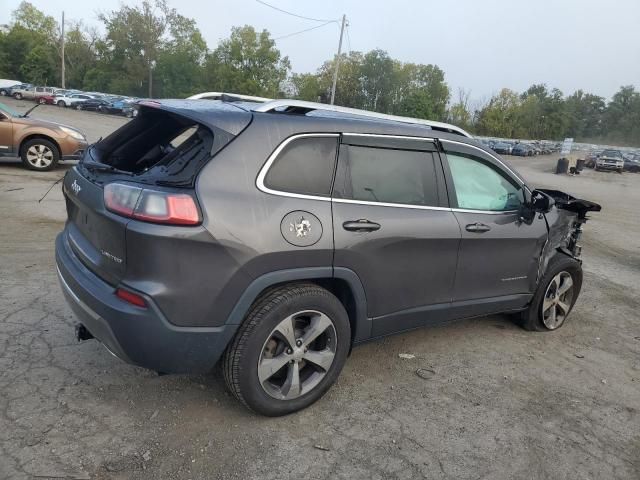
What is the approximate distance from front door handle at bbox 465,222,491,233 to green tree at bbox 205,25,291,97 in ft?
209

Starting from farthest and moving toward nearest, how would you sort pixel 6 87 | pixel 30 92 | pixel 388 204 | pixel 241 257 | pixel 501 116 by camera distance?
1. pixel 501 116
2. pixel 6 87
3. pixel 30 92
4. pixel 388 204
5. pixel 241 257

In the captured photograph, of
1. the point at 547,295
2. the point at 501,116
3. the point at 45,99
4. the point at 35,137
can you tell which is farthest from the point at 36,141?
the point at 501,116

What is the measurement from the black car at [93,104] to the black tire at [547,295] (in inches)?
1904

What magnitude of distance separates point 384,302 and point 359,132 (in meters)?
1.09

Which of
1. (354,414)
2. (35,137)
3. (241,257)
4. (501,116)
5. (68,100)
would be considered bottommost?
(354,414)

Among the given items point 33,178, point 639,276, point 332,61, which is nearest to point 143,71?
point 332,61

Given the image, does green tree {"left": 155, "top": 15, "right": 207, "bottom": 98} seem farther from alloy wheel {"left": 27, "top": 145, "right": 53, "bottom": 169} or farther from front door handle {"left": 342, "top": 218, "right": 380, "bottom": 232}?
front door handle {"left": 342, "top": 218, "right": 380, "bottom": 232}

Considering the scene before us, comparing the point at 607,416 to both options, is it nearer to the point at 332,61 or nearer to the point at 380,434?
the point at 380,434

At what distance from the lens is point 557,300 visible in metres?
4.61

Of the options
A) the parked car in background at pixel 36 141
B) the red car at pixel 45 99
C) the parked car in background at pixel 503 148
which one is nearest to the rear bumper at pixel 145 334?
the parked car in background at pixel 36 141

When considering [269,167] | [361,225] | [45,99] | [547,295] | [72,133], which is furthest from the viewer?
[45,99]

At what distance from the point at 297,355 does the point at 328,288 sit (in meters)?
0.45

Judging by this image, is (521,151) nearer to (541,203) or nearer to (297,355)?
(541,203)

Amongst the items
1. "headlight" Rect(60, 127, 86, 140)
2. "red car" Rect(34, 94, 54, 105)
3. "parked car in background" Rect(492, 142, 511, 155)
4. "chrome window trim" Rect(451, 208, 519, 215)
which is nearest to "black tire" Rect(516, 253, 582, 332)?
"chrome window trim" Rect(451, 208, 519, 215)
